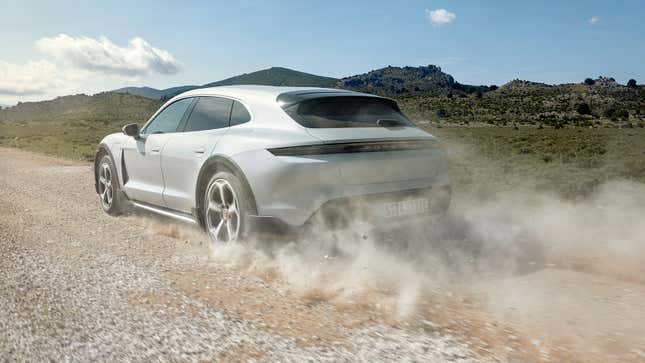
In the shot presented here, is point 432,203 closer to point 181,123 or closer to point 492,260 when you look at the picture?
point 492,260

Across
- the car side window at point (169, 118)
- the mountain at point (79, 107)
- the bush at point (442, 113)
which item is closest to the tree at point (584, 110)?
the bush at point (442, 113)

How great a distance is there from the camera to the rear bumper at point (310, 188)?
4125mm

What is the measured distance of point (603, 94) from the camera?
75125 millimetres

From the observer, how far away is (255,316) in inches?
129

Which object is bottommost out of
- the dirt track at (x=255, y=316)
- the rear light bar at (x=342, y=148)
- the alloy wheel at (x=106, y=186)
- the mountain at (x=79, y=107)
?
the dirt track at (x=255, y=316)

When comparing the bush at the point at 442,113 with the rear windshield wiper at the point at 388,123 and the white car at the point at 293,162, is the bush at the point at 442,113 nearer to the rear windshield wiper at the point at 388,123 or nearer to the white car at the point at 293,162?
the white car at the point at 293,162

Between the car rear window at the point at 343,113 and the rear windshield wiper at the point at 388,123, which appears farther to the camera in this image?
the rear windshield wiper at the point at 388,123

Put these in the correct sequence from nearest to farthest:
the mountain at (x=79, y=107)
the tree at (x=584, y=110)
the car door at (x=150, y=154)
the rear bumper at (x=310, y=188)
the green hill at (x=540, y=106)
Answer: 1. the rear bumper at (x=310, y=188)
2. the car door at (x=150, y=154)
3. the green hill at (x=540, y=106)
4. the tree at (x=584, y=110)
5. the mountain at (x=79, y=107)

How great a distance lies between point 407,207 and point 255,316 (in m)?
1.76

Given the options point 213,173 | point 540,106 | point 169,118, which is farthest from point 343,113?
point 540,106

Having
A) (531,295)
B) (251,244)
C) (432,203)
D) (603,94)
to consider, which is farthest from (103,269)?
(603,94)

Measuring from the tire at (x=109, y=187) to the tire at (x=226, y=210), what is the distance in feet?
7.15

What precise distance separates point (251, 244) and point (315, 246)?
54 cm

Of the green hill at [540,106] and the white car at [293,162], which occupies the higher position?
the green hill at [540,106]
